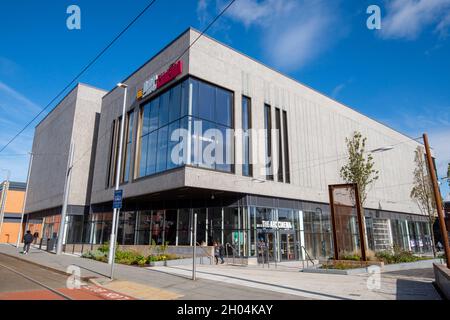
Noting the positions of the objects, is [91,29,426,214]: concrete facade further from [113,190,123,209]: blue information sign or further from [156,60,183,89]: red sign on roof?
[113,190,123,209]: blue information sign

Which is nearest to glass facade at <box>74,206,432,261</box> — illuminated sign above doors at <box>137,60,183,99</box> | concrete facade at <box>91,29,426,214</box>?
concrete facade at <box>91,29,426,214</box>

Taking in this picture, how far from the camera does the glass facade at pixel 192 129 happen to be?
75.1 feet

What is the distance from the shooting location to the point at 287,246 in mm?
26828

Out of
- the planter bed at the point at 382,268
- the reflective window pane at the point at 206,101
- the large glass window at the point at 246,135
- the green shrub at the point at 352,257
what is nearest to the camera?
the planter bed at the point at 382,268

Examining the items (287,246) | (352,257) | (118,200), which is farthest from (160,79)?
(352,257)

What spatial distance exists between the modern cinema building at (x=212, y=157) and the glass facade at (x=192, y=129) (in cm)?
8

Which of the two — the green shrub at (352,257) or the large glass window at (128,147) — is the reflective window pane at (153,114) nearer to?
the large glass window at (128,147)

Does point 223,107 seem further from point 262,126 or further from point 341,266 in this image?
point 341,266

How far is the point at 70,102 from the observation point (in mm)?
40406

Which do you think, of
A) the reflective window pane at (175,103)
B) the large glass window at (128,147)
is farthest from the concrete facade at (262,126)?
the reflective window pane at (175,103)

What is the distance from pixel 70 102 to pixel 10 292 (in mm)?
35029

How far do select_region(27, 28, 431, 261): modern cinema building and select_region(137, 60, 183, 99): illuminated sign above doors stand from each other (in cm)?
9

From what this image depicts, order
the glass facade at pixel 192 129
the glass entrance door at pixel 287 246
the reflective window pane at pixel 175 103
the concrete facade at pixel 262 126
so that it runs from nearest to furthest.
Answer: the glass facade at pixel 192 129, the concrete facade at pixel 262 126, the reflective window pane at pixel 175 103, the glass entrance door at pixel 287 246
